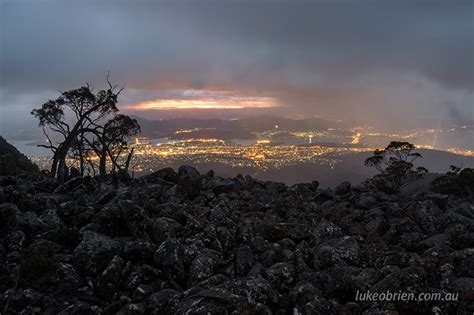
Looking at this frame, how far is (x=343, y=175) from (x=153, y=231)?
17836 cm

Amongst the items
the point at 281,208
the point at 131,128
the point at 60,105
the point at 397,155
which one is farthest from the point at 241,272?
the point at 397,155

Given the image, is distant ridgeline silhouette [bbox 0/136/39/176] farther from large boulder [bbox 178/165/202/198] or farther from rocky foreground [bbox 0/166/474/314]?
large boulder [bbox 178/165/202/198]

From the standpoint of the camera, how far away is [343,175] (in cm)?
17612

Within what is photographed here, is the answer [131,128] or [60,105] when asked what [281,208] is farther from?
[131,128]

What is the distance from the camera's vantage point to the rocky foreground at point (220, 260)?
6.72 metres

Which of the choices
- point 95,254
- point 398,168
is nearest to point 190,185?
point 95,254

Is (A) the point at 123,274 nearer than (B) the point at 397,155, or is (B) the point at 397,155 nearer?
(A) the point at 123,274

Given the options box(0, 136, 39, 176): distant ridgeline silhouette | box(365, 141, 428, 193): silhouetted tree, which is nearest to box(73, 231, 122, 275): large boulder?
box(0, 136, 39, 176): distant ridgeline silhouette

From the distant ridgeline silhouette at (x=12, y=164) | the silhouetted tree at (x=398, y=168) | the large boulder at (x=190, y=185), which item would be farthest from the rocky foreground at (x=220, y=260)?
the silhouetted tree at (x=398, y=168)

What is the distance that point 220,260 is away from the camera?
8.95 metres

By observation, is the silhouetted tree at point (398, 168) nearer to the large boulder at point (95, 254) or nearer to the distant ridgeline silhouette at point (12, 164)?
the distant ridgeline silhouette at point (12, 164)

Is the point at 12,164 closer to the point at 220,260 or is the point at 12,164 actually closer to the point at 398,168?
the point at 220,260

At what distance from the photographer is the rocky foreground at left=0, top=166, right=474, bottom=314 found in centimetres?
672

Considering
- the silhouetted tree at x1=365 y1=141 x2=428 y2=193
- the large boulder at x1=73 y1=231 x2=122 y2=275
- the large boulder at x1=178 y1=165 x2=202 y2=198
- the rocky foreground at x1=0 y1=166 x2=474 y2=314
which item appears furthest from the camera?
the silhouetted tree at x1=365 y1=141 x2=428 y2=193
